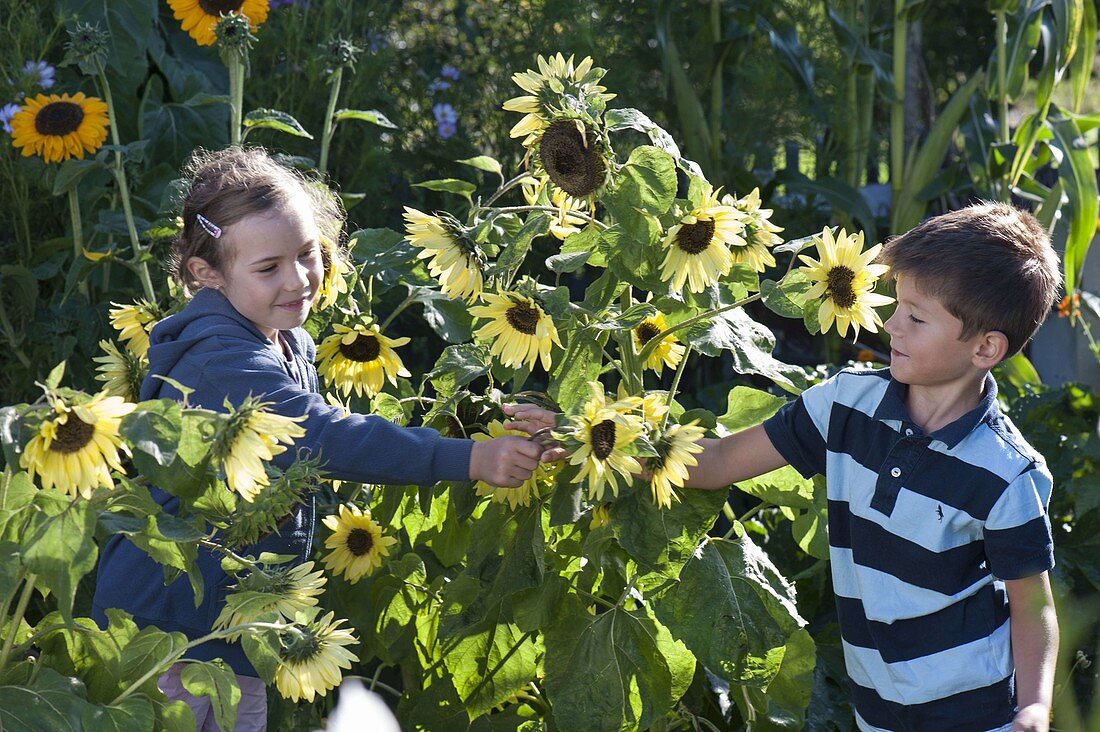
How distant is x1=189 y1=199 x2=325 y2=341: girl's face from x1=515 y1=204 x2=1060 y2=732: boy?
0.82m

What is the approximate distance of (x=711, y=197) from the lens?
161 centimetres

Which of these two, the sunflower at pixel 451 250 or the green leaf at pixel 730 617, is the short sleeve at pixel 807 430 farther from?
the sunflower at pixel 451 250

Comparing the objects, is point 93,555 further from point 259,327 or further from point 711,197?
point 711,197

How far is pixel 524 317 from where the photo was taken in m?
1.59

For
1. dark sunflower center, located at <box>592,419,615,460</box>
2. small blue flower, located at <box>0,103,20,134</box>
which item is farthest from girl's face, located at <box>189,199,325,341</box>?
small blue flower, located at <box>0,103,20,134</box>

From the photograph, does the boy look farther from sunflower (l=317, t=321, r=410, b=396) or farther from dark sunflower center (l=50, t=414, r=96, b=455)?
dark sunflower center (l=50, t=414, r=96, b=455)

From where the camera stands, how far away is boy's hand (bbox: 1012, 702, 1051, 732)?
147cm

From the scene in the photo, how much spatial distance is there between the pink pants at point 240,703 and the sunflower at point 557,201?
827 millimetres

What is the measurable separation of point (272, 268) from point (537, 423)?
47cm

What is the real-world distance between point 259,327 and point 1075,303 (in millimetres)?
2562

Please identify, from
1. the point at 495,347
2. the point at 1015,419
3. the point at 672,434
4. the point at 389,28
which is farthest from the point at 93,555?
the point at 389,28

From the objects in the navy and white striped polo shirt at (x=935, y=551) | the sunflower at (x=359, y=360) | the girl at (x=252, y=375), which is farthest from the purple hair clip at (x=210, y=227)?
the navy and white striped polo shirt at (x=935, y=551)

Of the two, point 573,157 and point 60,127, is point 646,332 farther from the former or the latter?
point 60,127

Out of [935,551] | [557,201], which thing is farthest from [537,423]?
[935,551]
